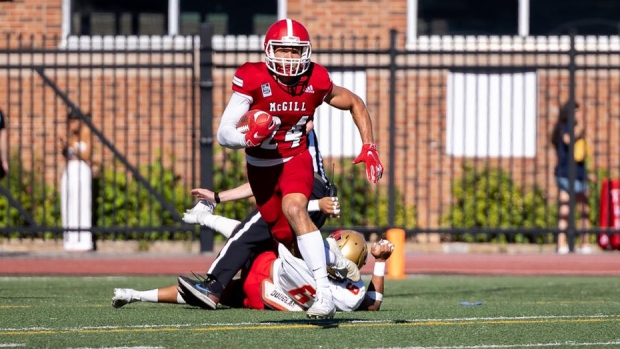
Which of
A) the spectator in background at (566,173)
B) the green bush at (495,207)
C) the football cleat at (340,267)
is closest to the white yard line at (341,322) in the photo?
the football cleat at (340,267)

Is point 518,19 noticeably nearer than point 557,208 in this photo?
No

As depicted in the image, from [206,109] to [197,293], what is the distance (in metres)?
7.64

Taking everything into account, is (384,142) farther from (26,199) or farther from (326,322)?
(326,322)

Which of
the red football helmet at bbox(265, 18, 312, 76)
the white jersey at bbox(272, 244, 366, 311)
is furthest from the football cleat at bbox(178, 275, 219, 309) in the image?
the red football helmet at bbox(265, 18, 312, 76)

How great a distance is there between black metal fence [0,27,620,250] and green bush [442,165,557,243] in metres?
0.02

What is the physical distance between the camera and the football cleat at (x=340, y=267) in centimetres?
927

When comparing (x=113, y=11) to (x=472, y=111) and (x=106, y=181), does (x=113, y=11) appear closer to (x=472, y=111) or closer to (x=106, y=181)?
(x=106, y=181)

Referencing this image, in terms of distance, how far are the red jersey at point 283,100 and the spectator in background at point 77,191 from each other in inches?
360

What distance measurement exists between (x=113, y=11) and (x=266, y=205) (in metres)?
12.2

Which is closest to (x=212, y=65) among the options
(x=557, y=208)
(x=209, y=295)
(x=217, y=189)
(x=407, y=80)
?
(x=217, y=189)

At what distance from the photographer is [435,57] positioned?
778 inches

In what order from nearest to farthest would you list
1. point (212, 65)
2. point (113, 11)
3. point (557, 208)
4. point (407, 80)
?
point (212, 65), point (557, 208), point (407, 80), point (113, 11)

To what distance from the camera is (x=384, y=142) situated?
19531 millimetres

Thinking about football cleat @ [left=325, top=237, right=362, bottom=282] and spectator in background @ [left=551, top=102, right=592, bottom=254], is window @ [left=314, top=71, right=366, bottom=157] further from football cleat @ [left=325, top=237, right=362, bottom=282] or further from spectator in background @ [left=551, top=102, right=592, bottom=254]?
football cleat @ [left=325, top=237, right=362, bottom=282]
